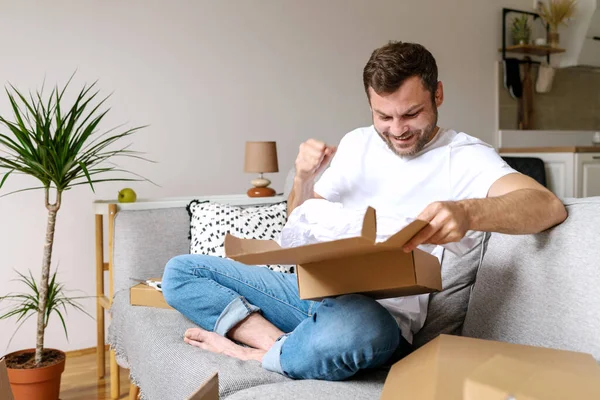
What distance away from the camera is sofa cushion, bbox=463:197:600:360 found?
3.88ft

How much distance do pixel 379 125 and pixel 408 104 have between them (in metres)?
0.09

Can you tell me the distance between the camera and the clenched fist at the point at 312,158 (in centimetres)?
156

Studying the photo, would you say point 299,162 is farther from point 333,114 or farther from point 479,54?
point 479,54

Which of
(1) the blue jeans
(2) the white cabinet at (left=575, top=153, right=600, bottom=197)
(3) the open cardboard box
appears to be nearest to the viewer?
(3) the open cardboard box

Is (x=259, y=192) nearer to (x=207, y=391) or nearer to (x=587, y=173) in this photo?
(x=207, y=391)

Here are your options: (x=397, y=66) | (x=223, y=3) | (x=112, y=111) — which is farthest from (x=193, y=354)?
(x=223, y=3)

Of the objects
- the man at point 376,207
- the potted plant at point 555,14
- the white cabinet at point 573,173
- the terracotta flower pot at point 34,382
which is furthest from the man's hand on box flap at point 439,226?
the potted plant at point 555,14

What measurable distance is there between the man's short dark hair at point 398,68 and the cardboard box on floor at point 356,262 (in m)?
0.45

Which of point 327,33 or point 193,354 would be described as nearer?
point 193,354

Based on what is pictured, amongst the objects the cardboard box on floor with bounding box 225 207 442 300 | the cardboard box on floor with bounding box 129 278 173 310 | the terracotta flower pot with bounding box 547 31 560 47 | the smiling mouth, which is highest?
the terracotta flower pot with bounding box 547 31 560 47

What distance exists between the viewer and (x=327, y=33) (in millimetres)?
3924

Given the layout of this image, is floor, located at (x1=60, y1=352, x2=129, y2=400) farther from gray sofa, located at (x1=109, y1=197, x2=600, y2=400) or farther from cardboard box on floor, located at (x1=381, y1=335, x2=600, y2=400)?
cardboard box on floor, located at (x1=381, y1=335, x2=600, y2=400)

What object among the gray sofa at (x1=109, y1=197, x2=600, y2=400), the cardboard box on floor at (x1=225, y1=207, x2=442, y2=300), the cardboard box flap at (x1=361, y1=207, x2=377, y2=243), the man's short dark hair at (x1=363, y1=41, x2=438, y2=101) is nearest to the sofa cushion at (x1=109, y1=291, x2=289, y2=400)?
the gray sofa at (x1=109, y1=197, x2=600, y2=400)

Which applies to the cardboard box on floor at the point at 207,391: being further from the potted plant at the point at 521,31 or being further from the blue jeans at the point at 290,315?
the potted plant at the point at 521,31
